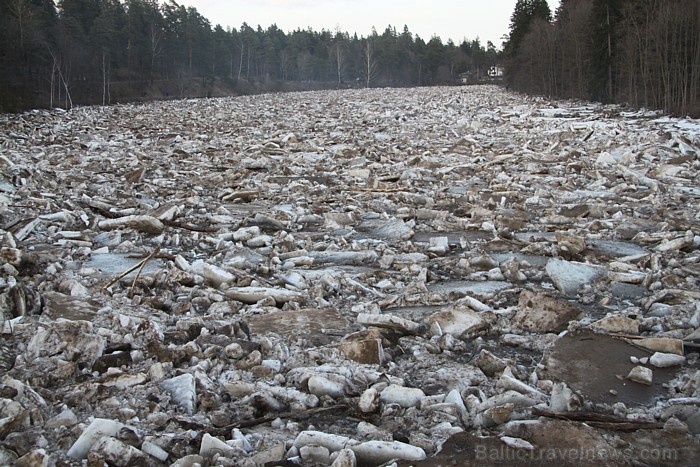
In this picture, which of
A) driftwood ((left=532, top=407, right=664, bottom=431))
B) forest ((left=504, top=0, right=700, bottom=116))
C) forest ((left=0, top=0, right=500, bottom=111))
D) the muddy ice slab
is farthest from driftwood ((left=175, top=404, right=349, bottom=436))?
forest ((left=0, top=0, right=500, bottom=111))

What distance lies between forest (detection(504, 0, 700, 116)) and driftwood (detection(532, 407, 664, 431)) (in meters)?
17.5

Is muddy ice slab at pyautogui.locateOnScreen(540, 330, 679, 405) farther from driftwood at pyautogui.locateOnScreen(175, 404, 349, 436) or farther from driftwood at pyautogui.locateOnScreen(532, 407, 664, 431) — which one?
driftwood at pyautogui.locateOnScreen(175, 404, 349, 436)

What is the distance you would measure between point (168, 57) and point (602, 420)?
50329mm

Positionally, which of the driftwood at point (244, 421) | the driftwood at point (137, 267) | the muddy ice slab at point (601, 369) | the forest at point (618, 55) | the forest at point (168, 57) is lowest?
the muddy ice slab at point (601, 369)

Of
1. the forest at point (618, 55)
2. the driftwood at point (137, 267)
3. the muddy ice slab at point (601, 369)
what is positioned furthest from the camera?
the forest at point (618, 55)

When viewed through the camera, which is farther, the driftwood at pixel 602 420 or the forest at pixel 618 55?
the forest at pixel 618 55

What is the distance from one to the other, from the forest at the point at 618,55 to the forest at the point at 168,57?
22996mm

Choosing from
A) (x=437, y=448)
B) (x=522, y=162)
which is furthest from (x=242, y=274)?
(x=522, y=162)

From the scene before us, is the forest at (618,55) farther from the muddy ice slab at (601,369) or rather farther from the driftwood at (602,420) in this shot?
the driftwood at (602,420)

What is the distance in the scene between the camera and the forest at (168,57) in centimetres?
2898

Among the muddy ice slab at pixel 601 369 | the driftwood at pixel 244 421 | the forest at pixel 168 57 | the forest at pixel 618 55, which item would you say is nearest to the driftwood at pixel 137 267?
the driftwood at pixel 244 421

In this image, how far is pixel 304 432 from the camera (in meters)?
1.95

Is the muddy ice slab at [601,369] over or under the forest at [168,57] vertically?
under

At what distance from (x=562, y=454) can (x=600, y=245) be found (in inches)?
126
